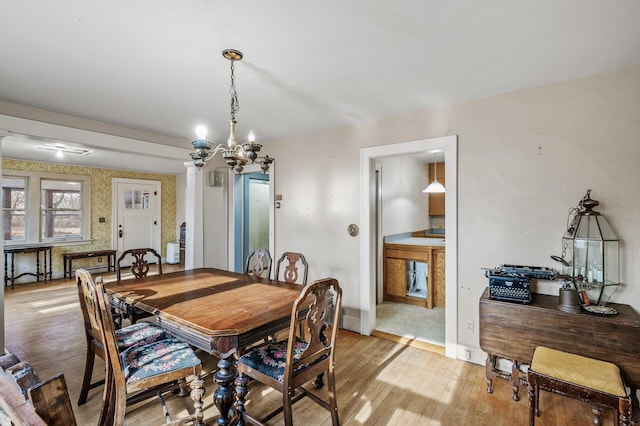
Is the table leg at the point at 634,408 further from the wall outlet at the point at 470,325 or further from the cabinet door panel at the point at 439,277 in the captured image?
the cabinet door panel at the point at 439,277

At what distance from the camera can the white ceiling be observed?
1.57m

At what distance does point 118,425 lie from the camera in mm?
1610

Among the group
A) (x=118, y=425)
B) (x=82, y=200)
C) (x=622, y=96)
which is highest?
(x=622, y=96)

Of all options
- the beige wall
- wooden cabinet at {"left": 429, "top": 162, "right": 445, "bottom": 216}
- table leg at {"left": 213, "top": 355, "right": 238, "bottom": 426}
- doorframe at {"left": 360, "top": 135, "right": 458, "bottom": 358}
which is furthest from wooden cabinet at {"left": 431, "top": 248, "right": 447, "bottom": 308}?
table leg at {"left": 213, "top": 355, "right": 238, "bottom": 426}

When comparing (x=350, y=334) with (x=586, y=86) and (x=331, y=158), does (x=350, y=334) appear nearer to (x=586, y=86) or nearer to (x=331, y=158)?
(x=331, y=158)

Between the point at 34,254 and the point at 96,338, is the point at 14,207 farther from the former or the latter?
the point at 96,338

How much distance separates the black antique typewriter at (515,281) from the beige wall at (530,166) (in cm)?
24

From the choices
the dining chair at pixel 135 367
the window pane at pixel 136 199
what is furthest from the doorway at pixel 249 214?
the window pane at pixel 136 199

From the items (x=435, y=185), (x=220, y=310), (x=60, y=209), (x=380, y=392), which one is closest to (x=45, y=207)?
(x=60, y=209)

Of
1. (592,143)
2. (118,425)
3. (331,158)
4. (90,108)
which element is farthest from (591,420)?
(90,108)

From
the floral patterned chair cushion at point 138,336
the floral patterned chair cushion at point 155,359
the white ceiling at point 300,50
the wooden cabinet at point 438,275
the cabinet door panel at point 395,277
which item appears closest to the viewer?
the white ceiling at point 300,50

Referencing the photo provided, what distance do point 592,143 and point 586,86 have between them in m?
0.44

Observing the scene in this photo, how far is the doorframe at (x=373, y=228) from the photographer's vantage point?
287cm

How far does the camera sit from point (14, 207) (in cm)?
589
